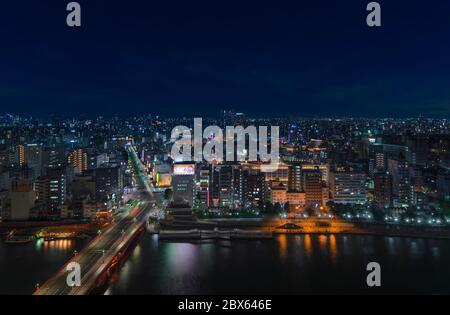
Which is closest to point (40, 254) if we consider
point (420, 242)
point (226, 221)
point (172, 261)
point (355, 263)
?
point (172, 261)

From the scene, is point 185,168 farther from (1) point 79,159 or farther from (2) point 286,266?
(1) point 79,159

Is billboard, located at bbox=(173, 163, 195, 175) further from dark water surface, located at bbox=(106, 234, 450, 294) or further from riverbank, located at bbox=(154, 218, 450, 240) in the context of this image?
dark water surface, located at bbox=(106, 234, 450, 294)

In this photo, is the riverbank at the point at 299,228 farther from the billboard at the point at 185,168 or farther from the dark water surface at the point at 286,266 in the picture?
the billboard at the point at 185,168

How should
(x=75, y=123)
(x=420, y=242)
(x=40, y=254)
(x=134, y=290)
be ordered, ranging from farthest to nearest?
(x=75, y=123), (x=420, y=242), (x=40, y=254), (x=134, y=290)

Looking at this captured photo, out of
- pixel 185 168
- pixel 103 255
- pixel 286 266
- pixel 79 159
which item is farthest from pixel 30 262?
pixel 79 159

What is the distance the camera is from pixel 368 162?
36.4ft

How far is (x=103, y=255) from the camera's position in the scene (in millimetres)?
4887

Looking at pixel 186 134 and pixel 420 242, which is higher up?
pixel 186 134

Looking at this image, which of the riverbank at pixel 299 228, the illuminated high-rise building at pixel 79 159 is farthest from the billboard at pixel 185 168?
the illuminated high-rise building at pixel 79 159

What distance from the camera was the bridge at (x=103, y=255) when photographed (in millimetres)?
3821

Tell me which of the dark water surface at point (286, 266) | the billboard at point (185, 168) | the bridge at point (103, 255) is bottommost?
the dark water surface at point (286, 266)

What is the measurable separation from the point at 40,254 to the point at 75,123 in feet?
59.3

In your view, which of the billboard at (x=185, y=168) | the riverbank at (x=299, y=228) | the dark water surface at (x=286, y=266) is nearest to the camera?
the dark water surface at (x=286, y=266)
